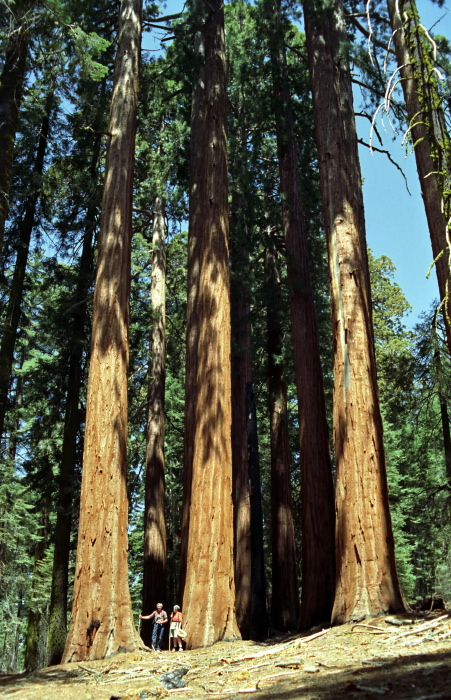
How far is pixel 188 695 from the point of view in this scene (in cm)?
434

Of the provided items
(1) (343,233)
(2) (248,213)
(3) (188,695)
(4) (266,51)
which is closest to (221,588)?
(3) (188,695)

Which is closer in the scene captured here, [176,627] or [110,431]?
[110,431]

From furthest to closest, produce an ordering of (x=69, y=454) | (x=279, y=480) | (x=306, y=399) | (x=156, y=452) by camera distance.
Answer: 1. (x=279, y=480)
2. (x=156, y=452)
3. (x=69, y=454)
4. (x=306, y=399)

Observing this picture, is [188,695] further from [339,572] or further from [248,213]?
[248,213]

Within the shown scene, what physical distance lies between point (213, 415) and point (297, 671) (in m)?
4.57

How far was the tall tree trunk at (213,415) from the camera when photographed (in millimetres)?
7906

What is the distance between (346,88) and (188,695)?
983 cm

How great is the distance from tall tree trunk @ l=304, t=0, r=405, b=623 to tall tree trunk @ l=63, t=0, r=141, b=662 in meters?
2.71

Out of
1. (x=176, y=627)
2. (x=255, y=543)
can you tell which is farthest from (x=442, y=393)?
(x=176, y=627)

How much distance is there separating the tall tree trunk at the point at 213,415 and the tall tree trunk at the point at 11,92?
10.6 ft

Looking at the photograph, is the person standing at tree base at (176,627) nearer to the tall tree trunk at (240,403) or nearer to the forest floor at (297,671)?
the forest floor at (297,671)

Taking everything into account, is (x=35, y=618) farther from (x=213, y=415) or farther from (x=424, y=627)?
(x=424, y=627)

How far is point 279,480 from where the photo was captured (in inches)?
653

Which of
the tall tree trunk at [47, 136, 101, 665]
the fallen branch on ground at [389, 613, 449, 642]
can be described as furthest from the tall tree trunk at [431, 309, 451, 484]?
the tall tree trunk at [47, 136, 101, 665]
